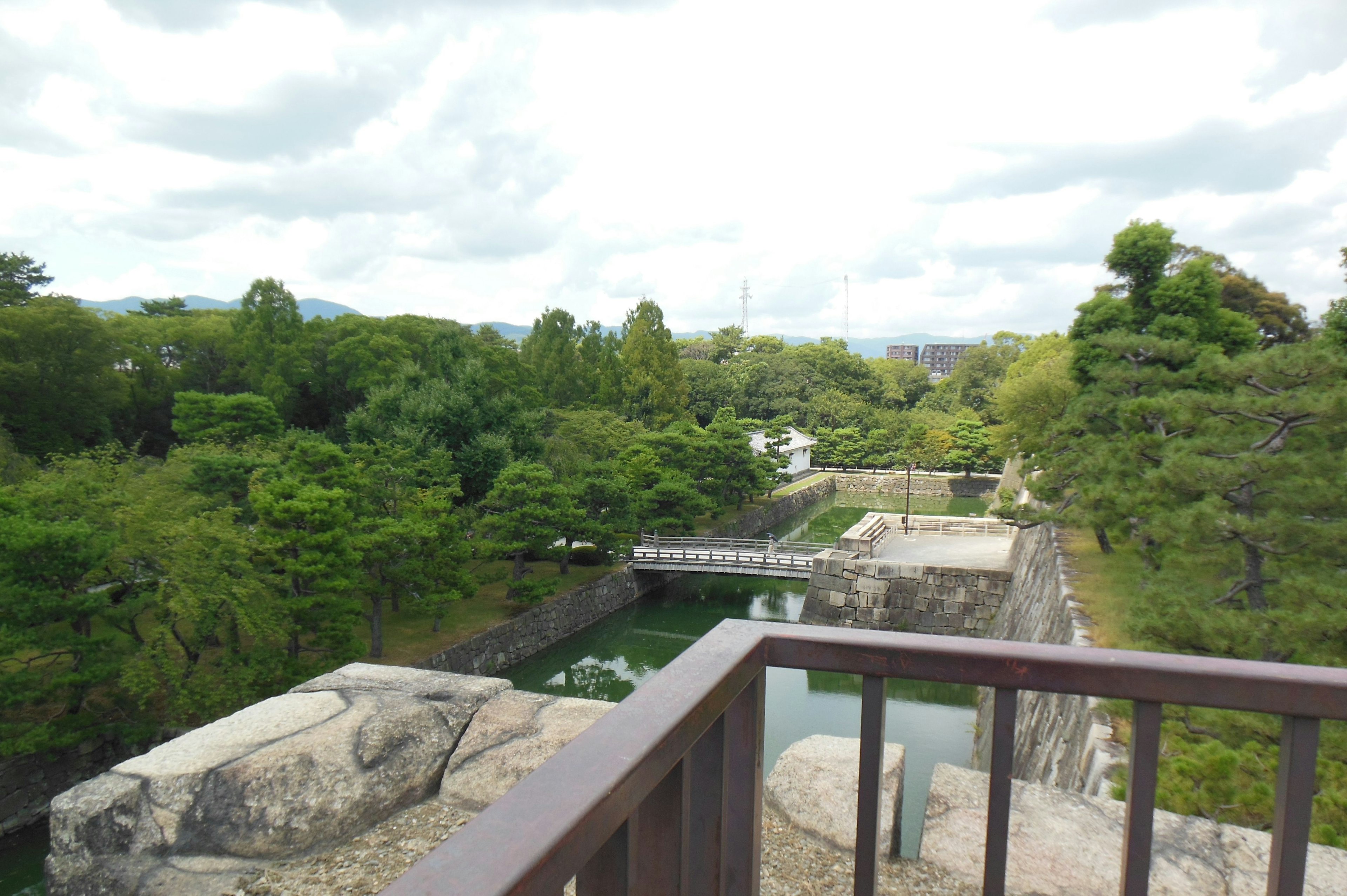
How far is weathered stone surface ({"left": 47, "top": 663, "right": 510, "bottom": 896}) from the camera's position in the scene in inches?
89.5

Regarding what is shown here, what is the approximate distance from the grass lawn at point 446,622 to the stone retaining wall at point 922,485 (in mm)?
20423

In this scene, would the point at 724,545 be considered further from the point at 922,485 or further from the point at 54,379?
the point at 54,379

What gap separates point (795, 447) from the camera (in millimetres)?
34312

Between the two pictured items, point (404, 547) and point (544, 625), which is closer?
point (404, 547)

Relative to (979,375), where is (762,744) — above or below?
below

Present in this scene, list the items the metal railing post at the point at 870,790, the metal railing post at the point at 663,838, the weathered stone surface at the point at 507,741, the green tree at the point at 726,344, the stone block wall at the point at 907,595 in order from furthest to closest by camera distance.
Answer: the green tree at the point at 726,344 → the stone block wall at the point at 907,595 → the weathered stone surface at the point at 507,741 → the metal railing post at the point at 870,790 → the metal railing post at the point at 663,838

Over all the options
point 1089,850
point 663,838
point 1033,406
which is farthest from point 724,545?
point 663,838

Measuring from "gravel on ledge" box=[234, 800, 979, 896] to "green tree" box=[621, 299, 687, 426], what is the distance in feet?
90.9

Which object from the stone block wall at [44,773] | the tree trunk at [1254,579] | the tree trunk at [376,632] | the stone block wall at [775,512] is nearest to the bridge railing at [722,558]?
the stone block wall at [775,512]

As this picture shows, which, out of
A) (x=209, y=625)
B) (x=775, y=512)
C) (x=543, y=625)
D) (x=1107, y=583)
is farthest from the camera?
(x=775, y=512)

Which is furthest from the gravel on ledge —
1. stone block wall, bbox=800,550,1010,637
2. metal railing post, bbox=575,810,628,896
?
stone block wall, bbox=800,550,1010,637

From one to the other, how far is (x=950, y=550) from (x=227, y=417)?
18600 millimetres

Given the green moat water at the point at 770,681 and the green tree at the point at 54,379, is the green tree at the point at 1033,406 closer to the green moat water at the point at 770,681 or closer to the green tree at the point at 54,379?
the green moat water at the point at 770,681

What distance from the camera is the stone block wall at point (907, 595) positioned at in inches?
604
